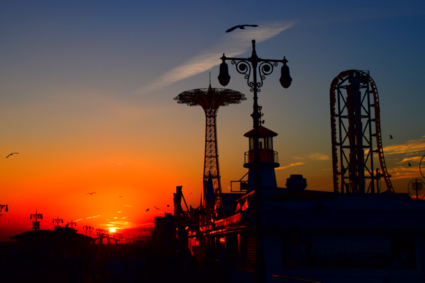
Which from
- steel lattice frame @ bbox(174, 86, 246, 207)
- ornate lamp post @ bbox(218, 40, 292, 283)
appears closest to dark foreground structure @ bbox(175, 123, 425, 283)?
ornate lamp post @ bbox(218, 40, 292, 283)

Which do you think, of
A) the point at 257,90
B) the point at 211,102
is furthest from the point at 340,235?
the point at 211,102

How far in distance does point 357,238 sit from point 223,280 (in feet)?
28.8

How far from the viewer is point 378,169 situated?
53.9m

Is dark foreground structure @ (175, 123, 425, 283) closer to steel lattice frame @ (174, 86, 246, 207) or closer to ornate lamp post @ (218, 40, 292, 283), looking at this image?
ornate lamp post @ (218, 40, 292, 283)

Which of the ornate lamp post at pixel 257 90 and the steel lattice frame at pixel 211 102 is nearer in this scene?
the ornate lamp post at pixel 257 90

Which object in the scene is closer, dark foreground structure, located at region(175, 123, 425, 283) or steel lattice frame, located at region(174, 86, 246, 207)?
dark foreground structure, located at region(175, 123, 425, 283)

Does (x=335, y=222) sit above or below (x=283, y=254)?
above

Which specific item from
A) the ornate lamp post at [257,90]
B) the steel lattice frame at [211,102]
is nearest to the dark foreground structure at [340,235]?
the ornate lamp post at [257,90]

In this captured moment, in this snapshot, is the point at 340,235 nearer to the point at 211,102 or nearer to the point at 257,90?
the point at 257,90

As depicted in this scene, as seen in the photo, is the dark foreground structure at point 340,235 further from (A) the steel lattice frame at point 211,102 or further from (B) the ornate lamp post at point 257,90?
(A) the steel lattice frame at point 211,102

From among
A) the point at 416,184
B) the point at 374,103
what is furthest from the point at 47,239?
the point at 416,184

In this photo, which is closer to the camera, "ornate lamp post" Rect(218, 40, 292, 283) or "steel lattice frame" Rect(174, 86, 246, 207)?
"ornate lamp post" Rect(218, 40, 292, 283)

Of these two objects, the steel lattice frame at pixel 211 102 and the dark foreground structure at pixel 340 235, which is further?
the steel lattice frame at pixel 211 102

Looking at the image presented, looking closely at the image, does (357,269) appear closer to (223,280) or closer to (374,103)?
(223,280)
